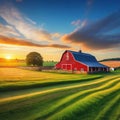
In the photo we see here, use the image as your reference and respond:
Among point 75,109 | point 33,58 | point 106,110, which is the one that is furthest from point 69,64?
point 75,109

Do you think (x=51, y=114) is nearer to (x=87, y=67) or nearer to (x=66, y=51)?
(x=87, y=67)

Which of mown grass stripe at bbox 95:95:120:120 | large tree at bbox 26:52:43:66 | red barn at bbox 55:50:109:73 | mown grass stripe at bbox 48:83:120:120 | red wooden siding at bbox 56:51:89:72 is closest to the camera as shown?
mown grass stripe at bbox 48:83:120:120

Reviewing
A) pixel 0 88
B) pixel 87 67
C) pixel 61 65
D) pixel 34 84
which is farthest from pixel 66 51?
pixel 0 88

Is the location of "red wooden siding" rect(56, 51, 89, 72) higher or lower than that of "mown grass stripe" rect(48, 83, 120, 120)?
higher

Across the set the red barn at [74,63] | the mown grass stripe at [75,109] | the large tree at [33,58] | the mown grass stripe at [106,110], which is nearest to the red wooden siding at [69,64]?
the red barn at [74,63]

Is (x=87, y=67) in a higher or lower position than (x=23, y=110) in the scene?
higher

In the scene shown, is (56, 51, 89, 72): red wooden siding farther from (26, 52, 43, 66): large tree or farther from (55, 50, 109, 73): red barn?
(26, 52, 43, 66): large tree

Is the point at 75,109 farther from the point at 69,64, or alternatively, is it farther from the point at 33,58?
the point at 33,58

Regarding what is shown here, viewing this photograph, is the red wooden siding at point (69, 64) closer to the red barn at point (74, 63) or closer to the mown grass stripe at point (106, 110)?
the red barn at point (74, 63)

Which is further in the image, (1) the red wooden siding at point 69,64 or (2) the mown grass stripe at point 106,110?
(1) the red wooden siding at point 69,64

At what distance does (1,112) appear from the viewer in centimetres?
1554

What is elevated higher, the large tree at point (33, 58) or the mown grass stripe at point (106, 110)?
the large tree at point (33, 58)

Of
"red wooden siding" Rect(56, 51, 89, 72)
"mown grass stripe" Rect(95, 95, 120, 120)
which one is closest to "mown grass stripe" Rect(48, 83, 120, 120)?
"mown grass stripe" Rect(95, 95, 120, 120)

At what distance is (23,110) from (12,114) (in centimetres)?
124
